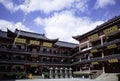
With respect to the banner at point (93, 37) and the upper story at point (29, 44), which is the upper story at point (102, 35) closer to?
the banner at point (93, 37)

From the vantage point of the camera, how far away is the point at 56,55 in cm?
3659

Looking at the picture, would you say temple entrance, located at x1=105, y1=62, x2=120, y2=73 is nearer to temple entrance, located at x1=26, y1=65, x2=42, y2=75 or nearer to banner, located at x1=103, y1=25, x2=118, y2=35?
banner, located at x1=103, y1=25, x2=118, y2=35

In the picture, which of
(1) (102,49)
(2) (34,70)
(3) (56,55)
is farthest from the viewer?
(3) (56,55)

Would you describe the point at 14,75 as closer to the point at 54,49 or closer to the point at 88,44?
the point at 54,49

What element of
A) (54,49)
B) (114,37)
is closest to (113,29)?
(114,37)

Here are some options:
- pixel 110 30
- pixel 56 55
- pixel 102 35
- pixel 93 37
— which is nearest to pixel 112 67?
pixel 102 35

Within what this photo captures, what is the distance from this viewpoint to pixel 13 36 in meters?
31.0

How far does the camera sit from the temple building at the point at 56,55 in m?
26.3

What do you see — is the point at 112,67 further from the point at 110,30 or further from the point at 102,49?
the point at 110,30

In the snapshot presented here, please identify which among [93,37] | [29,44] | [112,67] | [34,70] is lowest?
[34,70]

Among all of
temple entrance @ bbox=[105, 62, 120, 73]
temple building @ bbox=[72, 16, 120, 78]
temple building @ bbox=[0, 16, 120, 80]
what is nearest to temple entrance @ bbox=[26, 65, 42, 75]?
temple building @ bbox=[0, 16, 120, 80]

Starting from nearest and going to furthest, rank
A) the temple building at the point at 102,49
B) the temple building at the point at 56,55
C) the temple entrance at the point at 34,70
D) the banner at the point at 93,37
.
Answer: the temple building at the point at 102,49 < the temple building at the point at 56,55 < the banner at the point at 93,37 < the temple entrance at the point at 34,70

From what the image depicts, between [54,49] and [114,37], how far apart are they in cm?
1559

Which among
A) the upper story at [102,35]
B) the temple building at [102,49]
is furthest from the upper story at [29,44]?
the upper story at [102,35]
